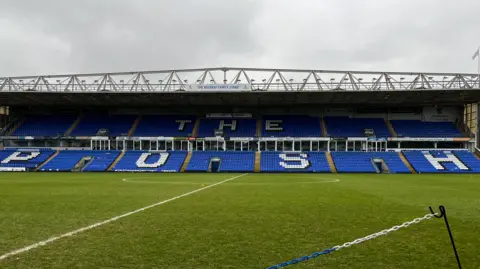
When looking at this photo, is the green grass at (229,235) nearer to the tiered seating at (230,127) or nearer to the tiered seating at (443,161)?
the tiered seating at (443,161)

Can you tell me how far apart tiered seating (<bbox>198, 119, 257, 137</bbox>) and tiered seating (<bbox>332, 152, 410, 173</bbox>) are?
43.4ft

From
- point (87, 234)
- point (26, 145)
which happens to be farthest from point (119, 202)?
point (26, 145)

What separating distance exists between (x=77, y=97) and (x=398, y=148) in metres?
47.0

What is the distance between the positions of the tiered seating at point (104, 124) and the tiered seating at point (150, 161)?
5844mm

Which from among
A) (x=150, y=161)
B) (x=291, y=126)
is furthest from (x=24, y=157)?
(x=291, y=126)

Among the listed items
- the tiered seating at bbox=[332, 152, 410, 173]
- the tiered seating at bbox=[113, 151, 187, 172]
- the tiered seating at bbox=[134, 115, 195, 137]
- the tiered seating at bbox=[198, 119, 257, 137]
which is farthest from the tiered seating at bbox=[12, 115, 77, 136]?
the tiered seating at bbox=[332, 152, 410, 173]

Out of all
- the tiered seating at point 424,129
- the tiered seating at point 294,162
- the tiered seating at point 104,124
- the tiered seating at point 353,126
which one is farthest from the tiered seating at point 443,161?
the tiered seating at point 104,124

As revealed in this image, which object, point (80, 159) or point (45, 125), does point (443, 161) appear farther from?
point (45, 125)

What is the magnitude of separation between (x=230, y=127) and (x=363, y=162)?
67.3 feet

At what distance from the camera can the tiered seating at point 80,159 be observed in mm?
49406

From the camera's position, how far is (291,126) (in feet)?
190

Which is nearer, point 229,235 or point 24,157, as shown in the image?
point 229,235

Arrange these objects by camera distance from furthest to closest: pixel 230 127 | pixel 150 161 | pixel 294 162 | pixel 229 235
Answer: pixel 230 127, pixel 150 161, pixel 294 162, pixel 229 235

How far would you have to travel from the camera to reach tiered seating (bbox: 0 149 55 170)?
50000mm
